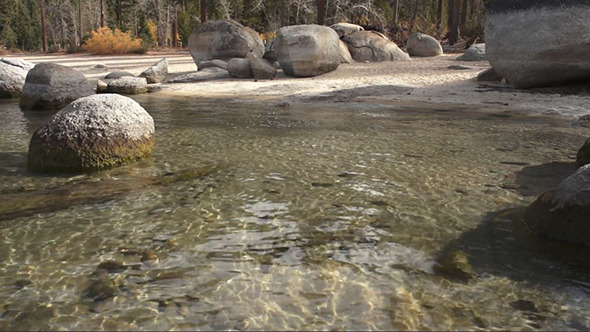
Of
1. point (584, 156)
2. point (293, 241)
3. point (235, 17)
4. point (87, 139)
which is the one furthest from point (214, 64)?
point (235, 17)

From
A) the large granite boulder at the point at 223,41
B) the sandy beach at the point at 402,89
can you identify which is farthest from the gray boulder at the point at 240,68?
the large granite boulder at the point at 223,41

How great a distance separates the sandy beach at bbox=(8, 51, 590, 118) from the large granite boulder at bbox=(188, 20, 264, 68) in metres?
2.50

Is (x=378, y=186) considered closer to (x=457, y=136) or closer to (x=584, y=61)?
(x=457, y=136)

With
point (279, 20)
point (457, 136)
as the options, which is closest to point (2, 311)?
point (457, 136)

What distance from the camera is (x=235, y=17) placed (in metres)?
42.2

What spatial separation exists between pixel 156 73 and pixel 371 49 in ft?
29.0

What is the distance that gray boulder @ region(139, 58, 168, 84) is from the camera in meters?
17.6

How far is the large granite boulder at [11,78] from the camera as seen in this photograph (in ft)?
44.5

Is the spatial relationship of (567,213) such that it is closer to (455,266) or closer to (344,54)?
(455,266)

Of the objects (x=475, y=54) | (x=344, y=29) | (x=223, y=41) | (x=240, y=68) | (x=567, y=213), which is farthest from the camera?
(x=344, y=29)

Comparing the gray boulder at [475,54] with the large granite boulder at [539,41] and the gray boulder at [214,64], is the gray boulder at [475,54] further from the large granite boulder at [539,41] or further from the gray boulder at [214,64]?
the gray boulder at [214,64]

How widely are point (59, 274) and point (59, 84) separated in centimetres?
946

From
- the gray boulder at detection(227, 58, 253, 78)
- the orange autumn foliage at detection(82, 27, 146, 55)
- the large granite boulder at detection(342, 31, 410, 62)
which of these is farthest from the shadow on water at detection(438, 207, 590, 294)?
the orange autumn foliage at detection(82, 27, 146, 55)

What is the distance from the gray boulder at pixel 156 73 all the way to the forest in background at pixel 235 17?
8929 millimetres
